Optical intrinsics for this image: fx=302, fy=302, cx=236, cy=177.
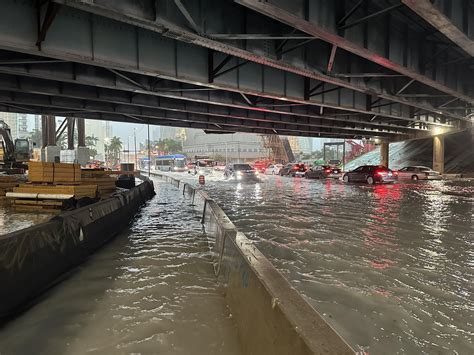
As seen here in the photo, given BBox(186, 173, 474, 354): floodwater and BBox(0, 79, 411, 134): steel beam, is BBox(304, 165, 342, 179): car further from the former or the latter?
BBox(186, 173, 474, 354): floodwater

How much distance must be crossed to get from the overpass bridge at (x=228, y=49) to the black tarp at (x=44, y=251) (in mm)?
4856

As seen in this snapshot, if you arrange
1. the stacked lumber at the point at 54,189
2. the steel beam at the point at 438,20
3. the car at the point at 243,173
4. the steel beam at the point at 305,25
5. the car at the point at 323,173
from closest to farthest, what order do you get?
the steel beam at the point at 305,25
the steel beam at the point at 438,20
the stacked lumber at the point at 54,189
the car at the point at 243,173
the car at the point at 323,173

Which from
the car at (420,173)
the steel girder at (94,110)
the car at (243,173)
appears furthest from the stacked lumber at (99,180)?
the car at (420,173)

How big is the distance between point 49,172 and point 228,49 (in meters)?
7.57

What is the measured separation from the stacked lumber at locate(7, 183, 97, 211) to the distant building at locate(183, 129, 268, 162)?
361 ft

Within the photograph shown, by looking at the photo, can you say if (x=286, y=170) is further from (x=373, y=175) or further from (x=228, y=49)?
(x=228, y=49)

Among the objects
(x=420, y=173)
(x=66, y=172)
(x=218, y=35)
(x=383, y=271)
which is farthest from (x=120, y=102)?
(x=420, y=173)

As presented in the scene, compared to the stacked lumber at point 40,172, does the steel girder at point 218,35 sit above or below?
above

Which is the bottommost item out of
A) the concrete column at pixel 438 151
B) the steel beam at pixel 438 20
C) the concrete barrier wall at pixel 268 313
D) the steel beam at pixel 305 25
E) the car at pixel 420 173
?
the concrete barrier wall at pixel 268 313

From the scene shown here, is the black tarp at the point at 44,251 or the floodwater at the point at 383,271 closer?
the floodwater at the point at 383,271

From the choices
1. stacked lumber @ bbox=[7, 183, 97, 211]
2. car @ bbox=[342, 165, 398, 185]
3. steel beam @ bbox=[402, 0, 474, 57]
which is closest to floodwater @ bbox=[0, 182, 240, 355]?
stacked lumber @ bbox=[7, 183, 97, 211]

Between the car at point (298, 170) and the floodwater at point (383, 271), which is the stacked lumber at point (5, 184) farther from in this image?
the car at point (298, 170)

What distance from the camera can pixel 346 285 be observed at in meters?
4.49

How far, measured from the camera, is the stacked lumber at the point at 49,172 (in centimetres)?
1064
